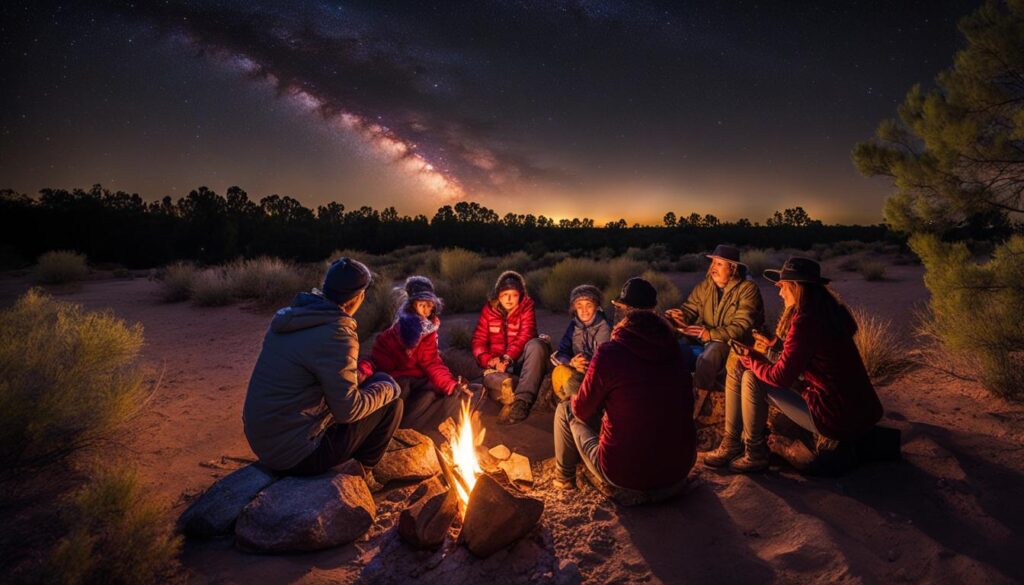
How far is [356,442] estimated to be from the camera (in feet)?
11.4

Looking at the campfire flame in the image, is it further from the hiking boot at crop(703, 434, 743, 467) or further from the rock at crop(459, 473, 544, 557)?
the hiking boot at crop(703, 434, 743, 467)

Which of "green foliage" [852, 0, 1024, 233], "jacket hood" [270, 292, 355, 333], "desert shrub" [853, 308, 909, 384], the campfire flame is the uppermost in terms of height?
"green foliage" [852, 0, 1024, 233]

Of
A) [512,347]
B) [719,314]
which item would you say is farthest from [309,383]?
[719,314]

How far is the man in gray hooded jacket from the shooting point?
3.01 metres

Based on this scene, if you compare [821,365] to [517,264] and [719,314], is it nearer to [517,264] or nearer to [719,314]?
[719,314]

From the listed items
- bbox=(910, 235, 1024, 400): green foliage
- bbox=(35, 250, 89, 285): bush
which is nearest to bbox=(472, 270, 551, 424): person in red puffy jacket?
bbox=(910, 235, 1024, 400): green foliage

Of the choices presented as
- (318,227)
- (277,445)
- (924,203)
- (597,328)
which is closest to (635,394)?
(597,328)

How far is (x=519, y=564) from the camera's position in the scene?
8.89 feet

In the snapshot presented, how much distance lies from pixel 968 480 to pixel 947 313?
261 cm

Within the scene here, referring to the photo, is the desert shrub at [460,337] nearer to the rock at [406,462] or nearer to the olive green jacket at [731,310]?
the rock at [406,462]

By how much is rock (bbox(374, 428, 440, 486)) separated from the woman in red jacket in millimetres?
2813

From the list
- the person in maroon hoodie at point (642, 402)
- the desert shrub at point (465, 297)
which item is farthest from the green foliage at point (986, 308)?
the desert shrub at point (465, 297)

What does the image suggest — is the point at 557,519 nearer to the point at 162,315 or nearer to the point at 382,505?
the point at 382,505

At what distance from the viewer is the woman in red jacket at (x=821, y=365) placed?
3.16m
